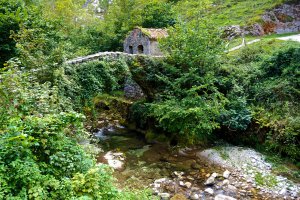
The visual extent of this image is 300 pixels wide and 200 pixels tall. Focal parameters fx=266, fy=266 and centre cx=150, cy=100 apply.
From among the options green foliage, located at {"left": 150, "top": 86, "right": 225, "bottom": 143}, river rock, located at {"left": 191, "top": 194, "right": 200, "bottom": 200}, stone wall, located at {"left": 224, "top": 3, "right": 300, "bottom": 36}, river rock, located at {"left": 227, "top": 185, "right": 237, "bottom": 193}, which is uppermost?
stone wall, located at {"left": 224, "top": 3, "right": 300, "bottom": 36}

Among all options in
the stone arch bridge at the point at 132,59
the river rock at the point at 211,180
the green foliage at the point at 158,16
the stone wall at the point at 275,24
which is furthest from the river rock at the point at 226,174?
the green foliage at the point at 158,16

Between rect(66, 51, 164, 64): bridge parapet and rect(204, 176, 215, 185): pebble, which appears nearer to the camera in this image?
rect(204, 176, 215, 185): pebble

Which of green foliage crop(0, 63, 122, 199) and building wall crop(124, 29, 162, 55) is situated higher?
building wall crop(124, 29, 162, 55)

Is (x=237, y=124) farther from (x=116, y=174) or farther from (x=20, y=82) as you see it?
(x=20, y=82)

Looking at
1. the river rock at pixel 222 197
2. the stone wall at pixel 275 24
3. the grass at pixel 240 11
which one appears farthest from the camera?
the grass at pixel 240 11

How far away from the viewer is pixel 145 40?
2309cm

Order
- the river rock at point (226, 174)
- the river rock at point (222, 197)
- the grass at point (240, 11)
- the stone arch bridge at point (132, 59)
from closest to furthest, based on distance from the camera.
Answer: the river rock at point (222, 197) < the river rock at point (226, 174) < the stone arch bridge at point (132, 59) < the grass at point (240, 11)

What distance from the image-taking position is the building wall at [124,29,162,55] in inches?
902

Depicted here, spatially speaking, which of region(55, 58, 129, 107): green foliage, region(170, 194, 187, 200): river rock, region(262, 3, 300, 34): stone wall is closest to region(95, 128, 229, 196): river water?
region(170, 194, 187, 200): river rock

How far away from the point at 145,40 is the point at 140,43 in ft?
2.66

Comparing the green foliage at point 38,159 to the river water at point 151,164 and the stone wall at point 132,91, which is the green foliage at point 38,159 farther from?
the stone wall at point 132,91

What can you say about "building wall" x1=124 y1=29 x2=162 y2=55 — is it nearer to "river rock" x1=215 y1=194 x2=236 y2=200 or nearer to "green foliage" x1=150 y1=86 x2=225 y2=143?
"green foliage" x1=150 y1=86 x2=225 y2=143

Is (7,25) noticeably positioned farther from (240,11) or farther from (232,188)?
(240,11)

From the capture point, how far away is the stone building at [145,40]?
22.8m
